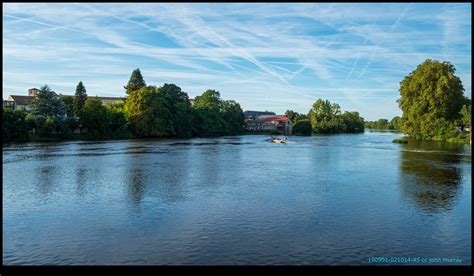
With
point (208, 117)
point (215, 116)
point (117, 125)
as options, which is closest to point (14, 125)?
point (117, 125)

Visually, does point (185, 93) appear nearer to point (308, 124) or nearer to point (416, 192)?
point (308, 124)

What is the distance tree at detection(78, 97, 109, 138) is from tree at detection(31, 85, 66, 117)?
2.55m

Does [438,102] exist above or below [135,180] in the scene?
above

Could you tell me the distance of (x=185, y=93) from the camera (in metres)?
81.1

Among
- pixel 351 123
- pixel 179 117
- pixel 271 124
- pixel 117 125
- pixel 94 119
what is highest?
pixel 179 117

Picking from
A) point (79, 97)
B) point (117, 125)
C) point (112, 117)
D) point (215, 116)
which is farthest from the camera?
point (215, 116)

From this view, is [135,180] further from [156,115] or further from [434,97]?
[156,115]

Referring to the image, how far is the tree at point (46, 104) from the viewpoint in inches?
1935

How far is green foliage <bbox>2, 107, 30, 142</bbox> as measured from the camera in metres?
41.5

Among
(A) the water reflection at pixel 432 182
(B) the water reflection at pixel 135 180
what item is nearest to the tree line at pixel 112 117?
(B) the water reflection at pixel 135 180

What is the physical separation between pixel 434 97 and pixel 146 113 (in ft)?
114

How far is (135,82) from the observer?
70375mm

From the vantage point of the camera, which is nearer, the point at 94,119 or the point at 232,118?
the point at 94,119

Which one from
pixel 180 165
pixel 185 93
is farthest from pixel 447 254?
pixel 185 93
